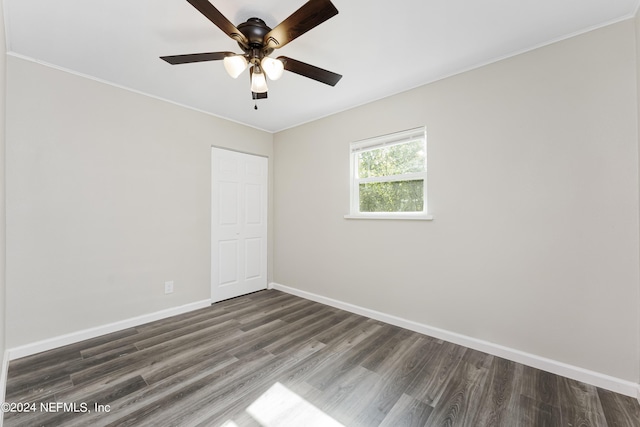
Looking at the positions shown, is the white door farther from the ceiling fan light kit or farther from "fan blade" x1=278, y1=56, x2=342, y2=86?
"fan blade" x1=278, y1=56, x2=342, y2=86

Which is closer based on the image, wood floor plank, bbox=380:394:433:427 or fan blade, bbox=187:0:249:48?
fan blade, bbox=187:0:249:48

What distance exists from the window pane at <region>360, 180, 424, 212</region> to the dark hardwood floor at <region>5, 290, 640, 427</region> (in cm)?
130

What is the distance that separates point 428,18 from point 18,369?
3.90 metres

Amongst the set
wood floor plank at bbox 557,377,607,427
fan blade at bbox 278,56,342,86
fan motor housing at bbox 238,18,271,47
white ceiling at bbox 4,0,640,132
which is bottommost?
wood floor plank at bbox 557,377,607,427

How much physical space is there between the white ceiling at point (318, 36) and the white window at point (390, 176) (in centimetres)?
56

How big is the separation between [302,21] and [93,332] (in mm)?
3187

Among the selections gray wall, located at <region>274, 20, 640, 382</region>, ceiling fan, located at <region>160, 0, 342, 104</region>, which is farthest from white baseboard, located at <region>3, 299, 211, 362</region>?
ceiling fan, located at <region>160, 0, 342, 104</region>

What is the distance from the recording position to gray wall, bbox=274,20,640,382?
70.4 inches

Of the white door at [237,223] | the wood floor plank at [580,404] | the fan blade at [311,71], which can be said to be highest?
the fan blade at [311,71]

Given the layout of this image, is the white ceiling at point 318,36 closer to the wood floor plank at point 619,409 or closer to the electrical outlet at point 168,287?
the electrical outlet at point 168,287

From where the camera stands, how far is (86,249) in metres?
2.50

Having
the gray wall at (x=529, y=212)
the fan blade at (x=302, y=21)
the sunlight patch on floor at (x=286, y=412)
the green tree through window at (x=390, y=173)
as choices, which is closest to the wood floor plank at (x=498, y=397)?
the gray wall at (x=529, y=212)

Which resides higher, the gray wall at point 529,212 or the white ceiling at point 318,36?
the white ceiling at point 318,36

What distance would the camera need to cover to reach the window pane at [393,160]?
109 inches
